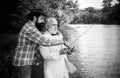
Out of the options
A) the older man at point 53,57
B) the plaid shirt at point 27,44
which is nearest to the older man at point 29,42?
the plaid shirt at point 27,44

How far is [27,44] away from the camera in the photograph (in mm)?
3170

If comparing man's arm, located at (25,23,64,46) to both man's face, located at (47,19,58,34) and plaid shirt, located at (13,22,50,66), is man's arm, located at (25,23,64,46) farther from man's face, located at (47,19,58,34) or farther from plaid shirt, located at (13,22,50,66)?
man's face, located at (47,19,58,34)

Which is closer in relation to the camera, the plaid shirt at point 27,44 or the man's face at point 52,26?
the plaid shirt at point 27,44

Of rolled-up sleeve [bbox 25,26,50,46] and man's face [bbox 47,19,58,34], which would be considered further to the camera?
man's face [bbox 47,19,58,34]

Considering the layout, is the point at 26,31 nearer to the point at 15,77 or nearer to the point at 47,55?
the point at 47,55

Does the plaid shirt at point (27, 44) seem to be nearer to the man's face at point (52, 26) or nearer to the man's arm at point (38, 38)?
the man's arm at point (38, 38)

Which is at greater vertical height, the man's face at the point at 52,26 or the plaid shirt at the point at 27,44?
the man's face at the point at 52,26

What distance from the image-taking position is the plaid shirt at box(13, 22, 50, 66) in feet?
9.92

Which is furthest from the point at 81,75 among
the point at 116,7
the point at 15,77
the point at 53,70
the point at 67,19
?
the point at 116,7

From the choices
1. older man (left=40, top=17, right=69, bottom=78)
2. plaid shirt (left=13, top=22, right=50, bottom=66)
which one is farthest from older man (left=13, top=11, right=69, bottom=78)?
older man (left=40, top=17, right=69, bottom=78)

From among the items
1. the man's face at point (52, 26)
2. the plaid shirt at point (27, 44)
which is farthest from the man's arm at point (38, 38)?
the man's face at point (52, 26)

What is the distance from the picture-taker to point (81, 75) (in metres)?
6.63

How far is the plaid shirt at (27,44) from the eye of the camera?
9.92 feet

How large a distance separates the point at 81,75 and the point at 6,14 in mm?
13397
